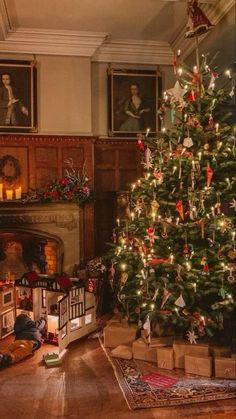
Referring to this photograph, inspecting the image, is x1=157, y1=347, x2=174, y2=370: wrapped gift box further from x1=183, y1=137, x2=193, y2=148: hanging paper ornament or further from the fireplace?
the fireplace

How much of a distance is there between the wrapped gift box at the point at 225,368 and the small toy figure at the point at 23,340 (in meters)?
1.69

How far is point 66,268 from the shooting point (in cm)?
542

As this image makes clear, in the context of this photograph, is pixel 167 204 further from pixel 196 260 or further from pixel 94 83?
pixel 94 83

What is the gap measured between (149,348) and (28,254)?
8.27 ft

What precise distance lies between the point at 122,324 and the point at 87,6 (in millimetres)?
3610

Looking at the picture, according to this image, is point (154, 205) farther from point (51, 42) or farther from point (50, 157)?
point (51, 42)

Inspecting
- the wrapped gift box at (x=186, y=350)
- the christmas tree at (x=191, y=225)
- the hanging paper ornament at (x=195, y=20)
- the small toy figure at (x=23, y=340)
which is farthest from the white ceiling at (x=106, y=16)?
the wrapped gift box at (x=186, y=350)

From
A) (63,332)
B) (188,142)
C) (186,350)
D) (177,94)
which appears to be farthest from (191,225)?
(63,332)

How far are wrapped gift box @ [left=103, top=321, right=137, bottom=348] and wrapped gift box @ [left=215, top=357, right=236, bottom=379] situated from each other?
0.93 m

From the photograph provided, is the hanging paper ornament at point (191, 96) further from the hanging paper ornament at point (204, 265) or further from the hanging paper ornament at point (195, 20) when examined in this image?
the hanging paper ornament at point (204, 265)

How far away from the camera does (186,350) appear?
3.41 m

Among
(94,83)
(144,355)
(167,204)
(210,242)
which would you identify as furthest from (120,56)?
(144,355)

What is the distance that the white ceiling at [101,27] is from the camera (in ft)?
15.3

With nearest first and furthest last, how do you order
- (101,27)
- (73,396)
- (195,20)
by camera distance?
(73,396) < (195,20) < (101,27)
